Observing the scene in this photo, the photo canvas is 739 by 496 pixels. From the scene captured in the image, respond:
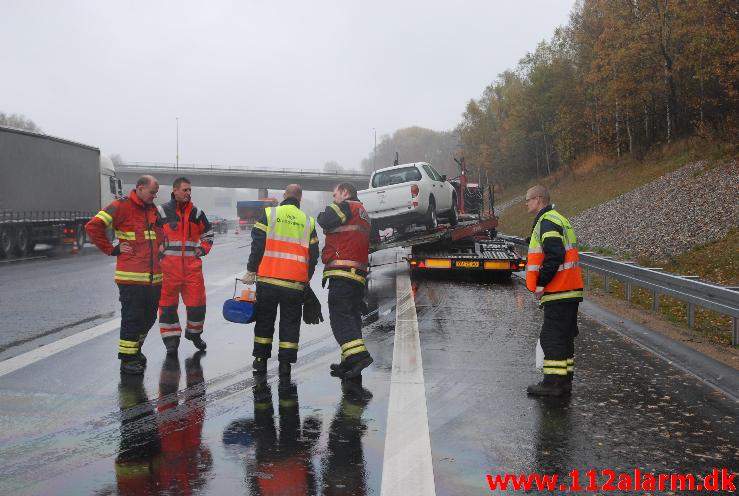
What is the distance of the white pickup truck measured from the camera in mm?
15914

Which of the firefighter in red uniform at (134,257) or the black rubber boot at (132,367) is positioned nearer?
the black rubber boot at (132,367)

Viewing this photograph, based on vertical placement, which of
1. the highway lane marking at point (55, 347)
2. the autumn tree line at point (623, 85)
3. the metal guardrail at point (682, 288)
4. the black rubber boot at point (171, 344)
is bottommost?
the highway lane marking at point (55, 347)

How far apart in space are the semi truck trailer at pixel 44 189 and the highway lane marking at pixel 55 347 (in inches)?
594

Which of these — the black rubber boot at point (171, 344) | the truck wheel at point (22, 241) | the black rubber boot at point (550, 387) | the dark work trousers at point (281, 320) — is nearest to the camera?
the black rubber boot at point (550, 387)

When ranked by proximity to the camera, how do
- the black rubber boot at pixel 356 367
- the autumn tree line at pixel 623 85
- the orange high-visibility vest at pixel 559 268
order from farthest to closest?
the autumn tree line at pixel 623 85, the black rubber boot at pixel 356 367, the orange high-visibility vest at pixel 559 268

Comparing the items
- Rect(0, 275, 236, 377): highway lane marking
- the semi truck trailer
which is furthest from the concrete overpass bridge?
Rect(0, 275, 236, 377): highway lane marking

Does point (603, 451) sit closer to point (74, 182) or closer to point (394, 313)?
point (394, 313)

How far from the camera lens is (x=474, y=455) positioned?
4.26 meters

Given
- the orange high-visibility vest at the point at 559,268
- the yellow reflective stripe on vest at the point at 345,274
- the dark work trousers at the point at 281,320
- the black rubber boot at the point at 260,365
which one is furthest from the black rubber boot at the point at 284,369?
the orange high-visibility vest at the point at 559,268

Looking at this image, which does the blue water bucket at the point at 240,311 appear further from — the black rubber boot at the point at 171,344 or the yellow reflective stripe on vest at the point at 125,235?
the yellow reflective stripe on vest at the point at 125,235

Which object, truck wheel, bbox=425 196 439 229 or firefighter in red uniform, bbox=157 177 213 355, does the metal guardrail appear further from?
firefighter in red uniform, bbox=157 177 213 355

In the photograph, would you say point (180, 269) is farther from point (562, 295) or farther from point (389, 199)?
point (389, 199)

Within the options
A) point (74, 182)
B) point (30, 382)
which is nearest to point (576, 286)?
point (30, 382)

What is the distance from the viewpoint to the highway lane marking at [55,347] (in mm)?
6559
